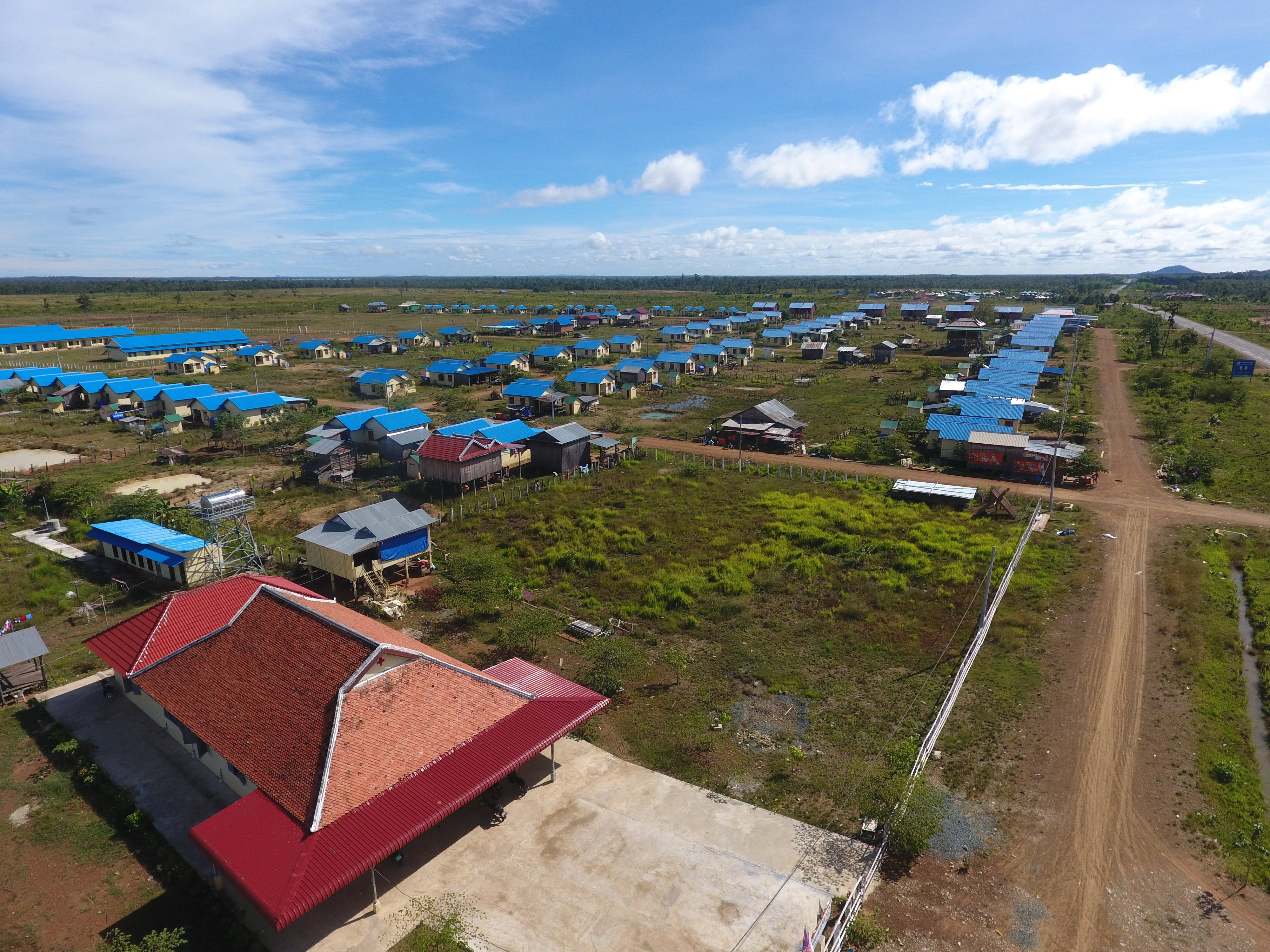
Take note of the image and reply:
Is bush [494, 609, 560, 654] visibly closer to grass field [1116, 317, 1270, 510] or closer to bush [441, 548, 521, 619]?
bush [441, 548, 521, 619]

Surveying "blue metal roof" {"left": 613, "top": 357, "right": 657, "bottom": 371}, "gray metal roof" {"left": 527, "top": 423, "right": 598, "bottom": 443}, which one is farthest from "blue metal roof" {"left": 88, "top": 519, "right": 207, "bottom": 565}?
"blue metal roof" {"left": 613, "top": 357, "right": 657, "bottom": 371}

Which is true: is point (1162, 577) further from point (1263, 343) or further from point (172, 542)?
point (1263, 343)

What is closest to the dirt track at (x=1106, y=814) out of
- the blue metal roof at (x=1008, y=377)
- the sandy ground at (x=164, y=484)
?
the blue metal roof at (x=1008, y=377)

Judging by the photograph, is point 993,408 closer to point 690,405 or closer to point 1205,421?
point 1205,421

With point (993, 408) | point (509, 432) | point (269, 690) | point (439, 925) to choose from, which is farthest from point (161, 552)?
point (993, 408)

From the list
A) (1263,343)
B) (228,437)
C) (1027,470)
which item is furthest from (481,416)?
(1263,343)

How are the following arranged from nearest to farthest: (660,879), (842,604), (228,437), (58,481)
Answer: (660,879) < (842,604) < (58,481) < (228,437)

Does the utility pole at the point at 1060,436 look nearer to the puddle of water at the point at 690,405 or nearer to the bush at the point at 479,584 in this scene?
the bush at the point at 479,584
